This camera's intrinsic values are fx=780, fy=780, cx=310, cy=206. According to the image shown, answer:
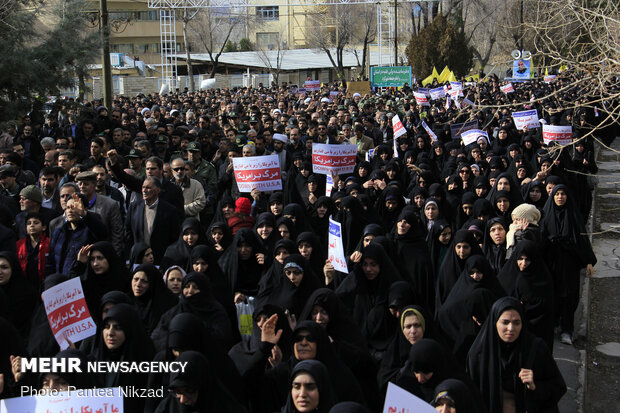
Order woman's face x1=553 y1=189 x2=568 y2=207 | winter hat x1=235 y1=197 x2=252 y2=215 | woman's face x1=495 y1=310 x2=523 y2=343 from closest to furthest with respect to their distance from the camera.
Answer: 1. woman's face x1=495 y1=310 x2=523 y2=343
2. woman's face x1=553 y1=189 x2=568 y2=207
3. winter hat x1=235 y1=197 x2=252 y2=215

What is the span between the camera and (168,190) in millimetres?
7262

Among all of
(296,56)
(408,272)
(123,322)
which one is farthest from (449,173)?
(296,56)

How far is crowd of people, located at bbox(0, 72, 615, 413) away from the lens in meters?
4.05

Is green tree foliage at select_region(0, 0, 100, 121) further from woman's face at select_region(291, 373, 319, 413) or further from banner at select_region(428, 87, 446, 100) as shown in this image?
banner at select_region(428, 87, 446, 100)

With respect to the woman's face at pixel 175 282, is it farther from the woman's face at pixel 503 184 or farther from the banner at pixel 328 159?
the banner at pixel 328 159

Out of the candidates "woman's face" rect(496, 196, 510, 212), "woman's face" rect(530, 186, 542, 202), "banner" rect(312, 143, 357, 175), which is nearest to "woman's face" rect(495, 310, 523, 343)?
"woman's face" rect(496, 196, 510, 212)

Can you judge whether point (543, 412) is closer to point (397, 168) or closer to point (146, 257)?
point (146, 257)

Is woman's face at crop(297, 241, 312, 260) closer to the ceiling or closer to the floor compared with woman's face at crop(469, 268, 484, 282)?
closer to the ceiling

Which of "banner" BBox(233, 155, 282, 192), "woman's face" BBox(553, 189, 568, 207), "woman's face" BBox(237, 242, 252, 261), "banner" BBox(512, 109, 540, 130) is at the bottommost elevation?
"woman's face" BBox(237, 242, 252, 261)

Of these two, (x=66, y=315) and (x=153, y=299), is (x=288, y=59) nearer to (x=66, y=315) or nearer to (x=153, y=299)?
(x=153, y=299)

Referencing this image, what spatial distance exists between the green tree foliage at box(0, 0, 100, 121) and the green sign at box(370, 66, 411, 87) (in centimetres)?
1623

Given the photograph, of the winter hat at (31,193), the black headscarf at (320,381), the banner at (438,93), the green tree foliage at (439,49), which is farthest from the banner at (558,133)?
the green tree foliage at (439,49)

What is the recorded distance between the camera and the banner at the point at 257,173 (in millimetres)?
8258

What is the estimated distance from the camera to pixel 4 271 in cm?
504
